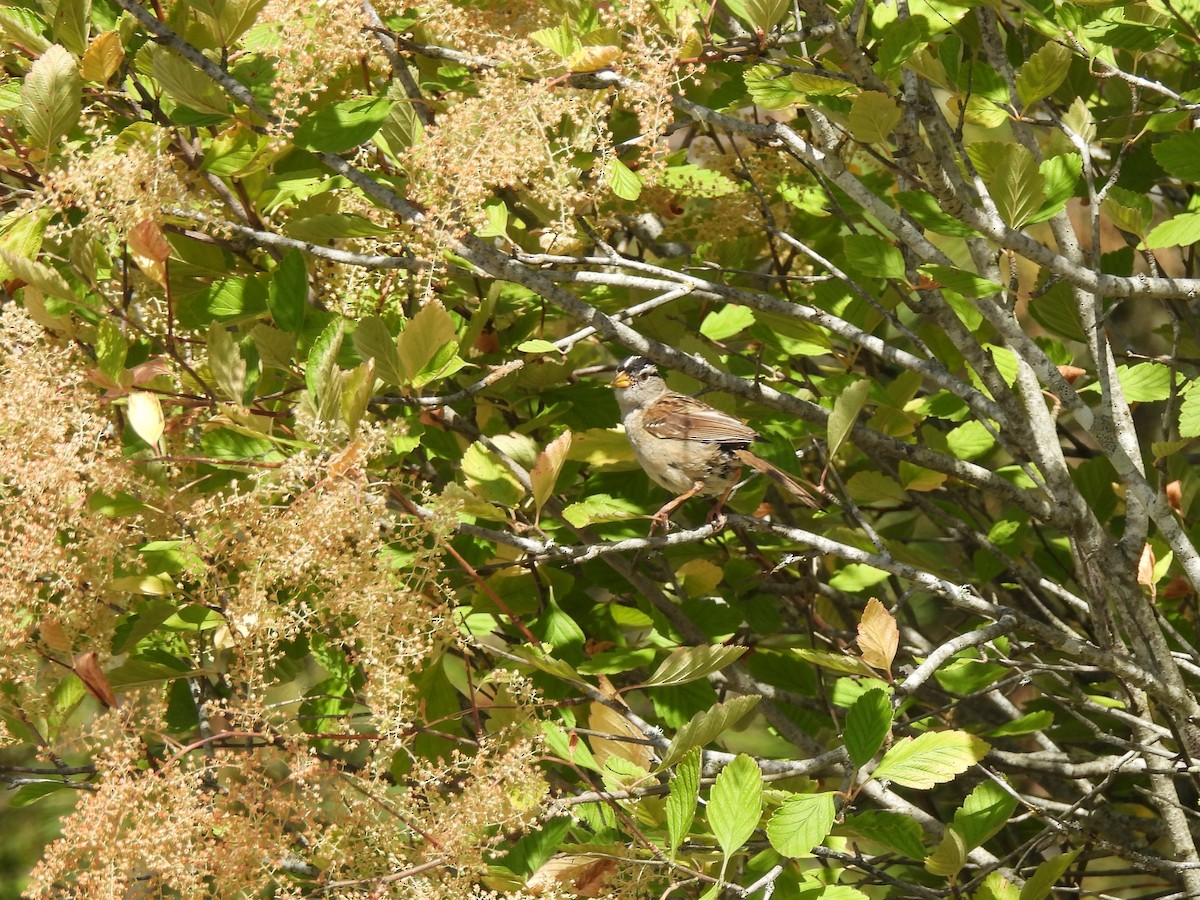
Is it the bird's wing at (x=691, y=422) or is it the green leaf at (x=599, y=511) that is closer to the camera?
the green leaf at (x=599, y=511)

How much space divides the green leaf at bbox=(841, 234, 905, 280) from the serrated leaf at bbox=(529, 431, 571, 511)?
0.65m

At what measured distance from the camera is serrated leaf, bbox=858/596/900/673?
83.7 inches

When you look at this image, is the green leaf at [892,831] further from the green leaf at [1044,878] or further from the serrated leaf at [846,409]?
the serrated leaf at [846,409]

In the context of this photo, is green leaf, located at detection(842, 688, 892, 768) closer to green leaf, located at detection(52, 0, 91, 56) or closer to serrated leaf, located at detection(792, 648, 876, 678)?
serrated leaf, located at detection(792, 648, 876, 678)

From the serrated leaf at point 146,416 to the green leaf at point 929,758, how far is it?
4.52ft

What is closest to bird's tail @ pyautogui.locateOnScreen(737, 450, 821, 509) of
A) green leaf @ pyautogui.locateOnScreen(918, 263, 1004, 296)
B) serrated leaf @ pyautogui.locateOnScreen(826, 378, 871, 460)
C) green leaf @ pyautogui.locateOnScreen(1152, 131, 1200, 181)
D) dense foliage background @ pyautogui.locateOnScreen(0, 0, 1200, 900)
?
dense foliage background @ pyautogui.locateOnScreen(0, 0, 1200, 900)

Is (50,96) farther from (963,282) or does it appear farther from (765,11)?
(963,282)

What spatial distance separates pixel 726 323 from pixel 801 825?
1330 mm

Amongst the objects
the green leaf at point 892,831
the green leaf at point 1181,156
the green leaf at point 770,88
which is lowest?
the green leaf at point 892,831

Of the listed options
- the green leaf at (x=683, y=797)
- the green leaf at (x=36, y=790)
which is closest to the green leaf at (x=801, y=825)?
the green leaf at (x=683, y=797)

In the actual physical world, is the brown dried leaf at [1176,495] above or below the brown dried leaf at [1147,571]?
below

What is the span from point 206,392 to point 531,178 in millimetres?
780

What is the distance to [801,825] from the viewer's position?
1884mm

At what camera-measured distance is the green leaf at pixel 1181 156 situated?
207 cm
